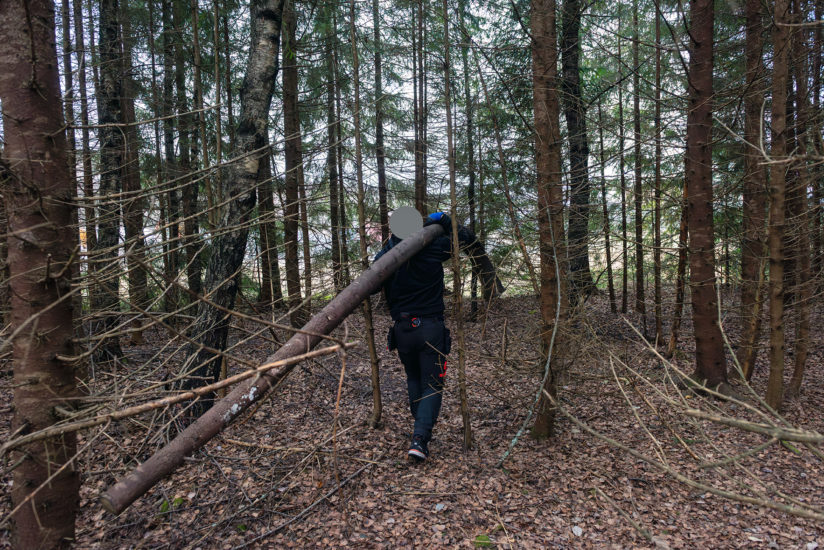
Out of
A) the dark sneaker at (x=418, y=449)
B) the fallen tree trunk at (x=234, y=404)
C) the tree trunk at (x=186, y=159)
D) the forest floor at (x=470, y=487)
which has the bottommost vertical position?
the forest floor at (x=470, y=487)

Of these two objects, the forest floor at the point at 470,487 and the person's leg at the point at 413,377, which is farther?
the person's leg at the point at 413,377

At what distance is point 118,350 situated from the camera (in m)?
7.40

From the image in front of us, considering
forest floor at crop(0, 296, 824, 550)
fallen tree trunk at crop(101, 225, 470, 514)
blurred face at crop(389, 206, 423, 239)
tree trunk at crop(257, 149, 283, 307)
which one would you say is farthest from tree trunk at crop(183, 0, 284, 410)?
fallen tree trunk at crop(101, 225, 470, 514)

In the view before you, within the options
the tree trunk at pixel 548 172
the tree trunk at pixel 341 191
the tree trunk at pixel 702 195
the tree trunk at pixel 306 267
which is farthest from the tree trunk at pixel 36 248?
the tree trunk at pixel 702 195

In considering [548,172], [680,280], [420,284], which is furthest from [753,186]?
[420,284]

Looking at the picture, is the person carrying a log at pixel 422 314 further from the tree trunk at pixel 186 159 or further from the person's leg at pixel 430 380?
the tree trunk at pixel 186 159

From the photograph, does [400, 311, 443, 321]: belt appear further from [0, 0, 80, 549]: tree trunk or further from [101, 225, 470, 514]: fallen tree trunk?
[0, 0, 80, 549]: tree trunk

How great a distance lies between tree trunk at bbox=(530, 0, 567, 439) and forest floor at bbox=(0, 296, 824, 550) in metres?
0.23

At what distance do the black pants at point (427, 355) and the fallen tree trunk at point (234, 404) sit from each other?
2.50 feet

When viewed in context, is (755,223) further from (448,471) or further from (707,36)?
(448,471)

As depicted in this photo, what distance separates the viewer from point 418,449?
173 inches

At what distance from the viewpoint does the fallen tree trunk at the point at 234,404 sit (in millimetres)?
2100

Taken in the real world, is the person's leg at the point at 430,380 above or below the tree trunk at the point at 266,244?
below

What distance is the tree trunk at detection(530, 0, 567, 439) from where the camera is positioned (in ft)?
14.4
